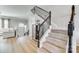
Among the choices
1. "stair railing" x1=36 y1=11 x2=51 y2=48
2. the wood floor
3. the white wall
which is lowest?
the wood floor

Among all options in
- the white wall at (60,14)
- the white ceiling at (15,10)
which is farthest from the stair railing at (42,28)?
the white ceiling at (15,10)

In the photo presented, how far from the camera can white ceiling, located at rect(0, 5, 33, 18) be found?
68.8 inches

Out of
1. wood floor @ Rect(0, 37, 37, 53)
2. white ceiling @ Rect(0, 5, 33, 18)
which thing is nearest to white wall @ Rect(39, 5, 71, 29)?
white ceiling @ Rect(0, 5, 33, 18)

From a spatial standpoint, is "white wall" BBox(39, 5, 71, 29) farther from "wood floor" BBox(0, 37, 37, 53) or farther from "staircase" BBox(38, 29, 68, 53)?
"wood floor" BBox(0, 37, 37, 53)

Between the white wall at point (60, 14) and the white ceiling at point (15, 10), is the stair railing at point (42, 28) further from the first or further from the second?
the white ceiling at point (15, 10)

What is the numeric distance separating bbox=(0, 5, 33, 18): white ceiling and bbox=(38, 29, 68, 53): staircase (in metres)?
Answer: 0.59

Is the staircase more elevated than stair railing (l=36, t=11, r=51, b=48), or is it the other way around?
stair railing (l=36, t=11, r=51, b=48)

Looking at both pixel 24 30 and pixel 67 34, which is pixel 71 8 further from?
pixel 24 30

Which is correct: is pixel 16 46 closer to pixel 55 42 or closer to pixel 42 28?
pixel 42 28

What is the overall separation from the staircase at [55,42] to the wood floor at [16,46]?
17cm

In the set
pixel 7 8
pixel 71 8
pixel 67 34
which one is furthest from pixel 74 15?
pixel 7 8

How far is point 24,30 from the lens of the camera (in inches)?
71.5
